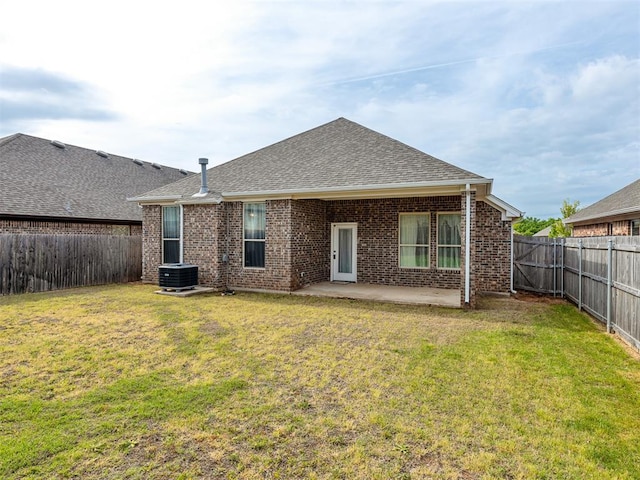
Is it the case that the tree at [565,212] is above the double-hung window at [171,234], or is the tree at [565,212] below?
above

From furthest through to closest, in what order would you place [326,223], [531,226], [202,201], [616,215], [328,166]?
[531,226]
[616,215]
[326,223]
[202,201]
[328,166]

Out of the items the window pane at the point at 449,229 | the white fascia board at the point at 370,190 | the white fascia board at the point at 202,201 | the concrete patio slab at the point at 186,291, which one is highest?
the white fascia board at the point at 370,190

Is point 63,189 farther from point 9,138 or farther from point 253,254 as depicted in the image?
point 253,254

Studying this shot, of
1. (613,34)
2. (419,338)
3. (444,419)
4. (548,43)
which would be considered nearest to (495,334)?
(419,338)

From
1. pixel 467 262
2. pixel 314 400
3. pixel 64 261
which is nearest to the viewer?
→ pixel 314 400

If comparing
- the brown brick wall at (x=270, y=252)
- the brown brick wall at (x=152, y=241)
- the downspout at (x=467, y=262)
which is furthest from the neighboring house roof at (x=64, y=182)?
the downspout at (x=467, y=262)

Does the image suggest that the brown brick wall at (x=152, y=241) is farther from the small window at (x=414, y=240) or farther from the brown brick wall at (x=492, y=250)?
the brown brick wall at (x=492, y=250)

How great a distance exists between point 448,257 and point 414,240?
1.19 meters

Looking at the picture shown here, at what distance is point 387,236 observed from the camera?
1266cm

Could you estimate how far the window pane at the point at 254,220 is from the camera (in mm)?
11867

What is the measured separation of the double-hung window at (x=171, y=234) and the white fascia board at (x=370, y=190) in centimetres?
238

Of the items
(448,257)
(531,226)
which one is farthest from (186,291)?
(531,226)

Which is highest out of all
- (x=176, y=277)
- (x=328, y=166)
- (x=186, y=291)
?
(x=328, y=166)

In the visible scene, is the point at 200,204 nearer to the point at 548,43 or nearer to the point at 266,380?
the point at 266,380
